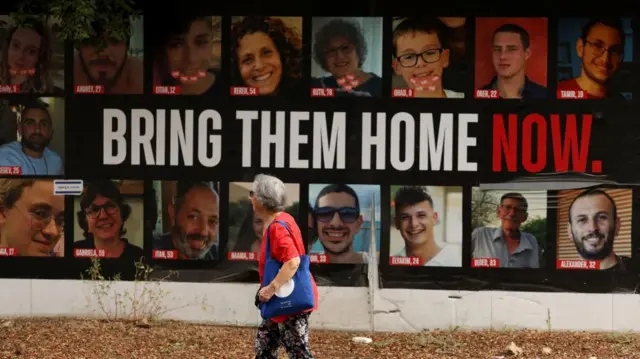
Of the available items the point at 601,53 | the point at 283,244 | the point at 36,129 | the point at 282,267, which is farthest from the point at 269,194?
the point at 601,53

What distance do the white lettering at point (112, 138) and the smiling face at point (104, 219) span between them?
0.43 meters

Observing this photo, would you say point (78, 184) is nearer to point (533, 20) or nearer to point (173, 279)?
point (173, 279)

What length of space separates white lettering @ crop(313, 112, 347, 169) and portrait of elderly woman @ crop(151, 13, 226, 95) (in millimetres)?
1093

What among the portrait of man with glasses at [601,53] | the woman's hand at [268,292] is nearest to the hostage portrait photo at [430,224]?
the portrait of man with glasses at [601,53]

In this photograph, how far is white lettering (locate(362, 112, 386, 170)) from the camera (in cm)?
1048

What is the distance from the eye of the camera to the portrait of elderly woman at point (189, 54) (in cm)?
1055

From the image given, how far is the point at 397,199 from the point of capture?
10.5 meters

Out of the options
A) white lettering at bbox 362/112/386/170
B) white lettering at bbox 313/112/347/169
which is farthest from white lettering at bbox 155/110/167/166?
white lettering at bbox 362/112/386/170

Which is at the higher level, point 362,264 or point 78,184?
point 78,184

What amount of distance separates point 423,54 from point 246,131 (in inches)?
80.2

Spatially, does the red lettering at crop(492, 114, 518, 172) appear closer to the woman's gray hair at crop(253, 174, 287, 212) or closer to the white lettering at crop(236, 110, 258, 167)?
the white lettering at crop(236, 110, 258, 167)

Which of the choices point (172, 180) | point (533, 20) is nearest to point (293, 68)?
point (172, 180)

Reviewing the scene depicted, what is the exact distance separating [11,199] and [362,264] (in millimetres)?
3861

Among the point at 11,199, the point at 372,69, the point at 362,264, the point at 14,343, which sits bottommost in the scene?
the point at 14,343
